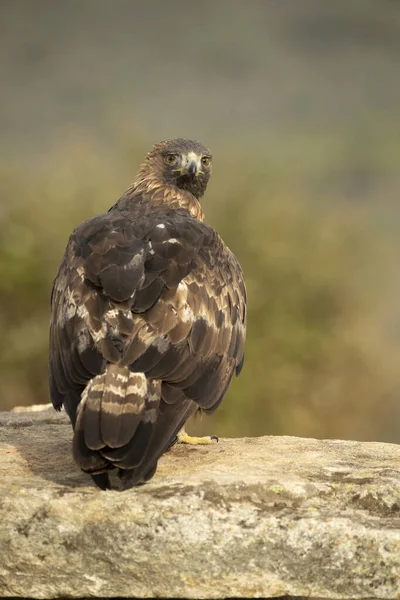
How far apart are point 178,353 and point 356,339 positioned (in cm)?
1149

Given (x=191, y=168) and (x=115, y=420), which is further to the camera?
(x=191, y=168)

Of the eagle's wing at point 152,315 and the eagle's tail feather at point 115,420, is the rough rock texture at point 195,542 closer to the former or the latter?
the eagle's tail feather at point 115,420

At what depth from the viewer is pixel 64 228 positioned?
55.8 feet

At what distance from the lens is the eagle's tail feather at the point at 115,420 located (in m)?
5.37

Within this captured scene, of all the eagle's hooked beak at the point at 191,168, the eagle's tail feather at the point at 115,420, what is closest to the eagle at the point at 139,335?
the eagle's tail feather at the point at 115,420

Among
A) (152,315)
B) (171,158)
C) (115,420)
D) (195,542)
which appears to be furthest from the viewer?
(171,158)

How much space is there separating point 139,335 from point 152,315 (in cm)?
19

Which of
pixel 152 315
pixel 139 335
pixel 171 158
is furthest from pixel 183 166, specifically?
pixel 139 335

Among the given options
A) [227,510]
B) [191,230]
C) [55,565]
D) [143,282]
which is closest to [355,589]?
[227,510]

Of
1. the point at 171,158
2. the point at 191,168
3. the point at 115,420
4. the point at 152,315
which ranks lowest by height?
the point at 115,420

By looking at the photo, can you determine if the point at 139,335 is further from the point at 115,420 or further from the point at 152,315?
the point at 115,420

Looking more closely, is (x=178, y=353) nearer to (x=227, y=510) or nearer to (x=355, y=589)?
(x=227, y=510)

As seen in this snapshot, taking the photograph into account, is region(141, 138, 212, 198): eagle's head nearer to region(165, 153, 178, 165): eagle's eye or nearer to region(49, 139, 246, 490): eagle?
region(165, 153, 178, 165): eagle's eye

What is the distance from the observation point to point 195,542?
5.25 m
